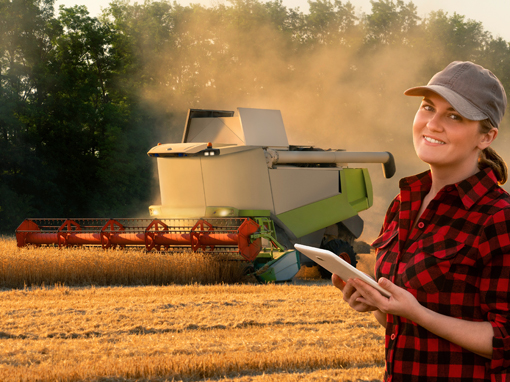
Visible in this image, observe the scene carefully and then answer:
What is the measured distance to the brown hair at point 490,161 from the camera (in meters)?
1.65

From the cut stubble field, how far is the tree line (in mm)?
17884

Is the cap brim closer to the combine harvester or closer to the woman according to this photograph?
the woman

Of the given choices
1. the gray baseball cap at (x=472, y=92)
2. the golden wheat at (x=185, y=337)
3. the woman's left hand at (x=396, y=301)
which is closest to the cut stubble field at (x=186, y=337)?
the golden wheat at (x=185, y=337)

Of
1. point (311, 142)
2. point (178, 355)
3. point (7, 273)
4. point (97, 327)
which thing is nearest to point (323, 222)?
point (7, 273)

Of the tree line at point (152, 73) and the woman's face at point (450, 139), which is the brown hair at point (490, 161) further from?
the tree line at point (152, 73)

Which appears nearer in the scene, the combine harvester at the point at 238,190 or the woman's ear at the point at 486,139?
the woman's ear at the point at 486,139

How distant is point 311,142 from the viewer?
1209 inches

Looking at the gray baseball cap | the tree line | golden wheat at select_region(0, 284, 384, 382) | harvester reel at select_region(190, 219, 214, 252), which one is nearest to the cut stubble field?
golden wheat at select_region(0, 284, 384, 382)

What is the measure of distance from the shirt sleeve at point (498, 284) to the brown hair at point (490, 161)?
0.20 meters

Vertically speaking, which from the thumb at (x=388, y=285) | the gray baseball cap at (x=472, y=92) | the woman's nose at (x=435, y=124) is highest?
the gray baseball cap at (x=472, y=92)

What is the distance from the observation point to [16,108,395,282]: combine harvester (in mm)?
11227

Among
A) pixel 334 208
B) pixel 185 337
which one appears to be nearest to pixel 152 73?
pixel 334 208

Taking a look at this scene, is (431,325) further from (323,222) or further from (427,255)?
(323,222)

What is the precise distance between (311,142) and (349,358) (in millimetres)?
26210
